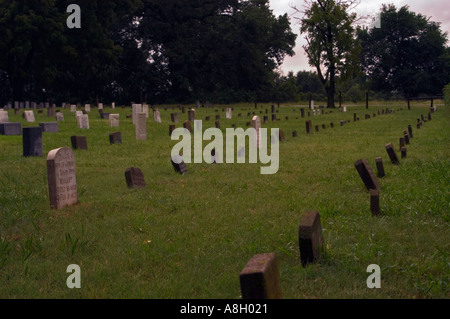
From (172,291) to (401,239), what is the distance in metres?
2.71

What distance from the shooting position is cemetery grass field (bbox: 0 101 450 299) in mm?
4215

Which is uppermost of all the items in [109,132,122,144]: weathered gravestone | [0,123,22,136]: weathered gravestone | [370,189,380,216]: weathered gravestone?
[0,123,22,136]: weathered gravestone

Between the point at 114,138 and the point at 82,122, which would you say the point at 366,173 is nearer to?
the point at 114,138

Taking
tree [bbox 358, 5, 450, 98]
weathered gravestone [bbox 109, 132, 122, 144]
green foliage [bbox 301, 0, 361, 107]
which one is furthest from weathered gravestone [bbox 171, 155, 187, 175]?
tree [bbox 358, 5, 450, 98]

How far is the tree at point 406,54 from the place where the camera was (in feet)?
220

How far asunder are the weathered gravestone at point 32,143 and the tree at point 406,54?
6239 centimetres

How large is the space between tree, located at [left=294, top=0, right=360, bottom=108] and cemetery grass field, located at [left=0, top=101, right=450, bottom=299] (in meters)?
40.7

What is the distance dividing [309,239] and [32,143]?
9.72 m

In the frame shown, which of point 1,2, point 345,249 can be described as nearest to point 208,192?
point 345,249

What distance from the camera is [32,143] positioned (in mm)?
12391

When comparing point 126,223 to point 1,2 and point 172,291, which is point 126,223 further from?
point 1,2

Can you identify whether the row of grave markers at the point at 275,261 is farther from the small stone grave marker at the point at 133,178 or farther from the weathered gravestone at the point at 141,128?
the weathered gravestone at the point at 141,128

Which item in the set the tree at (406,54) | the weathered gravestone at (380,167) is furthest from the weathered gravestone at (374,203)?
the tree at (406,54)

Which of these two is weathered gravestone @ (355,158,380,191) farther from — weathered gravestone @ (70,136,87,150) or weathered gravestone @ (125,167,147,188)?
weathered gravestone @ (70,136,87,150)
